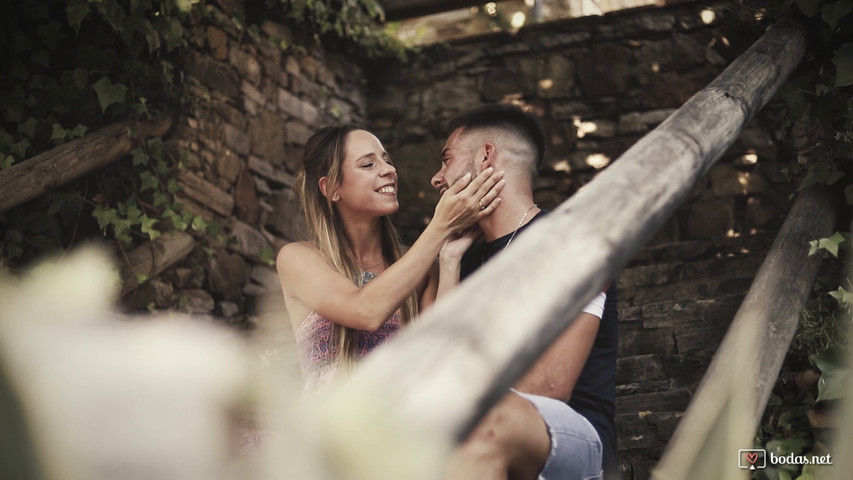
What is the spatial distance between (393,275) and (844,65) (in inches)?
59.8

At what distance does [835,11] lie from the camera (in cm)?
240

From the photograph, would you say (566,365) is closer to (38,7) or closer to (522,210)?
(522,210)

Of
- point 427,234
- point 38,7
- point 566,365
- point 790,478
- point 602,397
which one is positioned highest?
point 38,7

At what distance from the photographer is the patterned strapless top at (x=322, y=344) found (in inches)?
98.4

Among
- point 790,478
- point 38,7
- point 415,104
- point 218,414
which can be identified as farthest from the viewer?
point 415,104

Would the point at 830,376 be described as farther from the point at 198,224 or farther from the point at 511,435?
→ the point at 198,224

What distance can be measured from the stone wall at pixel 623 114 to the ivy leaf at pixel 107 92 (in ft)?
6.81

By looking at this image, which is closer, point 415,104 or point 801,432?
point 801,432

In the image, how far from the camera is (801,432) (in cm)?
228

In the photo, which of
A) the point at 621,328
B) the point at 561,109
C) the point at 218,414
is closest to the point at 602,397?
the point at 621,328

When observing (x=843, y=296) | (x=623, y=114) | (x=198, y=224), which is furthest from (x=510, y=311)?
(x=623, y=114)

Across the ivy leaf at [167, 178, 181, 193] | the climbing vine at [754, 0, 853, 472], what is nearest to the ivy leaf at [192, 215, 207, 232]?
the ivy leaf at [167, 178, 181, 193]

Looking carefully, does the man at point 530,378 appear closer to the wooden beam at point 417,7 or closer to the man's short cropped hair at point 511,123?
the man's short cropped hair at point 511,123

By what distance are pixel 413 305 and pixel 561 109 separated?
8.50 ft
